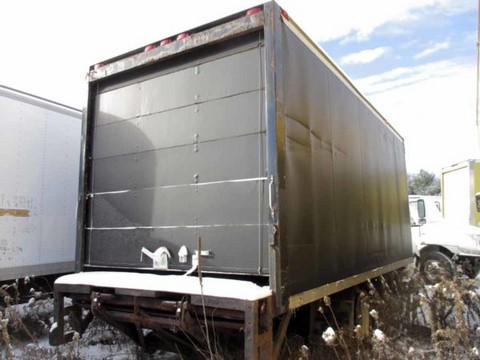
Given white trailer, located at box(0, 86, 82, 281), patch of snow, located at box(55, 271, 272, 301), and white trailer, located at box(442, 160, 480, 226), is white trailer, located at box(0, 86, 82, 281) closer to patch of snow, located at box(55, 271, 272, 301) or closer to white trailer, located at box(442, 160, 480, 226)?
patch of snow, located at box(55, 271, 272, 301)

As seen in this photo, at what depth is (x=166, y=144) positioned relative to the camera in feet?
14.0

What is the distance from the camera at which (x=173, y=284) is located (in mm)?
3598

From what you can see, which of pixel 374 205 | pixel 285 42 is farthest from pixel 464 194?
pixel 285 42

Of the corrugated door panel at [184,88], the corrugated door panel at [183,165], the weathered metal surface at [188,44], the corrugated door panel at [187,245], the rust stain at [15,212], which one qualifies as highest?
the weathered metal surface at [188,44]

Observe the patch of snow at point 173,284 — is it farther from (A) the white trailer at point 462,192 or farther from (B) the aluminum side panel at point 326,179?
(A) the white trailer at point 462,192

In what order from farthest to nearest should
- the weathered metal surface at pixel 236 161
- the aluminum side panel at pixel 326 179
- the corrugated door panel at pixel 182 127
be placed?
1. the corrugated door panel at pixel 182 127
2. the aluminum side panel at pixel 326 179
3. the weathered metal surface at pixel 236 161

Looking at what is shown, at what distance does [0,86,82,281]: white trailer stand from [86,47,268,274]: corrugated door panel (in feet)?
5.44

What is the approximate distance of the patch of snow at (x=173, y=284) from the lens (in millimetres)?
3213

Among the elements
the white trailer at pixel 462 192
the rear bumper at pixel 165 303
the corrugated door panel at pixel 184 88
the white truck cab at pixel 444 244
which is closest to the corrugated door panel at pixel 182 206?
the rear bumper at pixel 165 303

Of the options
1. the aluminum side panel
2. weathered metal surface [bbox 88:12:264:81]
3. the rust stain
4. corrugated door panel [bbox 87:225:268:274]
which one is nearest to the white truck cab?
the aluminum side panel

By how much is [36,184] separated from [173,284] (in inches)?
143

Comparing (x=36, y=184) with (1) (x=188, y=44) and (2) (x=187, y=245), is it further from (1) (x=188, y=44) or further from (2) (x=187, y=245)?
(1) (x=188, y=44)

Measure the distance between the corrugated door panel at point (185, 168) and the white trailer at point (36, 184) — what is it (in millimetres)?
1658

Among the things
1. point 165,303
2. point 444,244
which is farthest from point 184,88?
point 444,244
